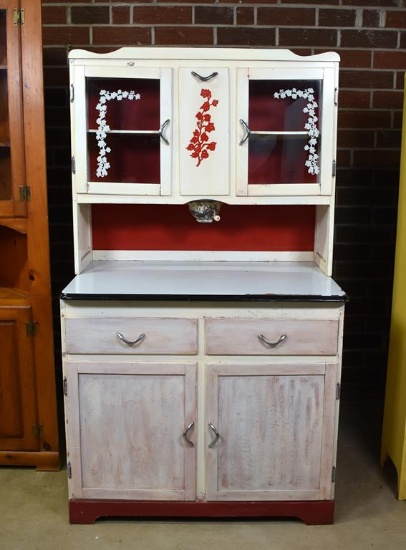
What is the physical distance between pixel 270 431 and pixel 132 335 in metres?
0.58

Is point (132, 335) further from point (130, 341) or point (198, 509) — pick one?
point (198, 509)

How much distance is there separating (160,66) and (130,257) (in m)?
0.79

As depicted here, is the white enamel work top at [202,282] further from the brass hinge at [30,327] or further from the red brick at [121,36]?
the red brick at [121,36]

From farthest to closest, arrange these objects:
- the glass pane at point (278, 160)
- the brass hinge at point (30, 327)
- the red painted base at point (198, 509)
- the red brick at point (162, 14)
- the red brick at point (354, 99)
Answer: the red brick at point (354, 99) < the red brick at point (162, 14) < the brass hinge at point (30, 327) < the glass pane at point (278, 160) < the red painted base at point (198, 509)

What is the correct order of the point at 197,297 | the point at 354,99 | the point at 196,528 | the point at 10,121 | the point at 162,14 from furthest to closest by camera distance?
the point at 354,99 → the point at 162,14 → the point at 10,121 → the point at 196,528 → the point at 197,297

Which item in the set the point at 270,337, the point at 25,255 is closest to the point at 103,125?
the point at 25,255

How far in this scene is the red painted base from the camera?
198 cm

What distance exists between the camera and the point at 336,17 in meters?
2.56

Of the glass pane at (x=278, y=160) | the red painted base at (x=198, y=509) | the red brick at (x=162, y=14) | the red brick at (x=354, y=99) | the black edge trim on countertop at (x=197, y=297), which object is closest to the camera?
the black edge trim on countertop at (x=197, y=297)

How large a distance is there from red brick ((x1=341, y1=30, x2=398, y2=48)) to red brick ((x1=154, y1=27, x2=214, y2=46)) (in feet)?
2.05

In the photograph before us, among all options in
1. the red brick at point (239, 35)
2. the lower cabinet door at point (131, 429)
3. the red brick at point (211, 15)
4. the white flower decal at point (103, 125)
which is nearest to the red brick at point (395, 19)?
the red brick at point (239, 35)

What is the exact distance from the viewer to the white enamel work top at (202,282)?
1.84 meters

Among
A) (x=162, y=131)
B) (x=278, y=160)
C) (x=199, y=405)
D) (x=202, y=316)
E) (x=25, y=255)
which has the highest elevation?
(x=162, y=131)

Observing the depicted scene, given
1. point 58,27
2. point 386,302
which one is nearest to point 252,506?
point 386,302
